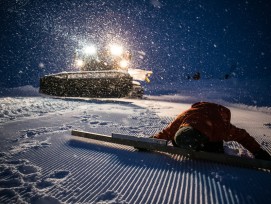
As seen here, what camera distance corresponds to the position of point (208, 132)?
2.19 metres

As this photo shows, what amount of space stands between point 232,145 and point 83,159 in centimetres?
234

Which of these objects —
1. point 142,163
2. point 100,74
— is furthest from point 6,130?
point 100,74

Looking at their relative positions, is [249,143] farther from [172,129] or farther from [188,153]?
[172,129]

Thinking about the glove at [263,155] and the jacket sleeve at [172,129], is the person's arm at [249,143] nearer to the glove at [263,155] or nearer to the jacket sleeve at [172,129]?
the glove at [263,155]

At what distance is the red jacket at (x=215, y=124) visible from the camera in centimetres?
221

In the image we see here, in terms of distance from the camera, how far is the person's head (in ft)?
7.06

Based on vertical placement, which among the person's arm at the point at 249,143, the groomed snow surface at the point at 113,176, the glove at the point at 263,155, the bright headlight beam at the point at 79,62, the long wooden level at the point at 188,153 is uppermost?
the bright headlight beam at the point at 79,62

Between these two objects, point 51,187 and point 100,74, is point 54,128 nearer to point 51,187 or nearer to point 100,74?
point 51,187

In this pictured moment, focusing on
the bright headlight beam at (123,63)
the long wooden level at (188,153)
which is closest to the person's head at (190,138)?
the long wooden level at (188,153)

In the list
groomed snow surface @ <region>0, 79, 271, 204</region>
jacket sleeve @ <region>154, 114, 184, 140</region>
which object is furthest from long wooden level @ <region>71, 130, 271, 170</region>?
jacket sleeve @ <region>154, 114, 184, 140</region>

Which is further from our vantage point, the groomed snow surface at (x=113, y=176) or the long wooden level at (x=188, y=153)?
the long wooden level at (x=188, y=153)

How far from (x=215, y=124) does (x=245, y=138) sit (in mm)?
453

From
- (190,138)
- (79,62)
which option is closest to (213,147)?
(190,138)

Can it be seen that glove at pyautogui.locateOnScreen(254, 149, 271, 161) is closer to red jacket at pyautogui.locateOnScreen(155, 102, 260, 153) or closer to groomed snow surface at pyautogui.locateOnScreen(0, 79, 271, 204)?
red jacket at pyautogui.locateOnScreen(155, 102, 260, 153)
